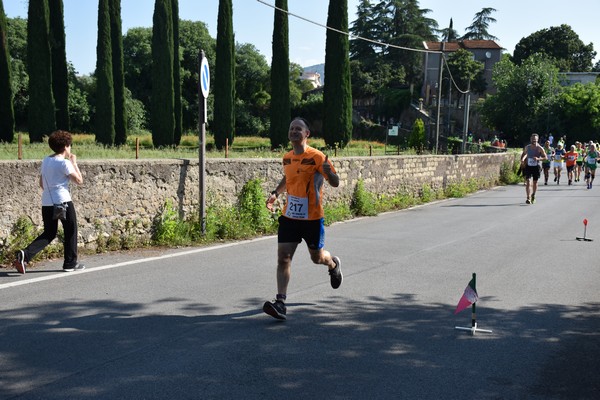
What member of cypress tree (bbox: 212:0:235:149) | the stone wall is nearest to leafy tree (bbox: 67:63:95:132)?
cypress tree (bbox: 212:0:235:149)

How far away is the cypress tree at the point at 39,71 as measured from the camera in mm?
36656

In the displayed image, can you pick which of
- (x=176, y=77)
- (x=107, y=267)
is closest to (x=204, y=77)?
(x=107, y=267)

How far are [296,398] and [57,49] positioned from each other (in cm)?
4106

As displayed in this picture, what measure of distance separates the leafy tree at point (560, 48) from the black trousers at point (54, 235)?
322 ft

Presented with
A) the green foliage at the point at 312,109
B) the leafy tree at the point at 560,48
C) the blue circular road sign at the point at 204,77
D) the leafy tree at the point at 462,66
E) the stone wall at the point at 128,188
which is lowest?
the stone wall at the point at 128,188

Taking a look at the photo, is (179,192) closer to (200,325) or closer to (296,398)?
(200,325)

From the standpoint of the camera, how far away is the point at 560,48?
98062 millimetres

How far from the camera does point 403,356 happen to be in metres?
4.98

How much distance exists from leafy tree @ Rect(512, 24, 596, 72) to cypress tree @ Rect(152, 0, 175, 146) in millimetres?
70711

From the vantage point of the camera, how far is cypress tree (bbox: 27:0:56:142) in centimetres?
3666

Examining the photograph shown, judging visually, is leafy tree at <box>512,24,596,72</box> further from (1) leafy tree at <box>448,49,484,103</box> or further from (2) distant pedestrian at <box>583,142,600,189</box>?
(2) distant pedestrian at <box>583,142,600,189</box>

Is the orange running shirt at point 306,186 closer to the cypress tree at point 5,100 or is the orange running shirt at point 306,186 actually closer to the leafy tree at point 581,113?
the cypress tree at point 5,100

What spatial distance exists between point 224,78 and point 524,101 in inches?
1465

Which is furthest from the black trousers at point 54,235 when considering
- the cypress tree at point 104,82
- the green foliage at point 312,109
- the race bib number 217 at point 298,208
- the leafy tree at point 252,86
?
the green foliage at point 312,109
